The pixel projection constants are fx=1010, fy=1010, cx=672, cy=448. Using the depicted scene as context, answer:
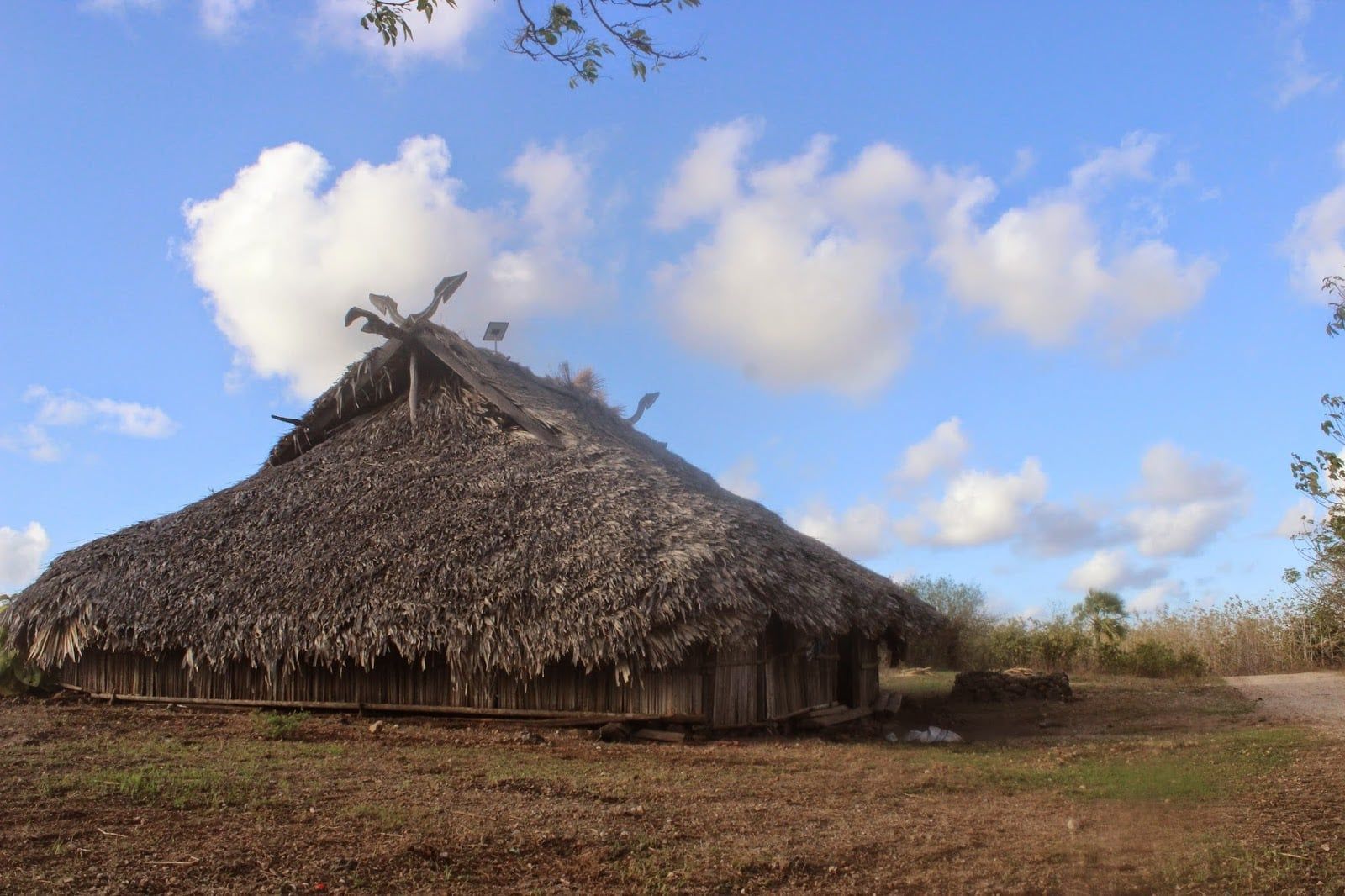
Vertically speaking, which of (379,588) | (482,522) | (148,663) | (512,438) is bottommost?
(148,663)

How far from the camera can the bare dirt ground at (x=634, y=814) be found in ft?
18.1

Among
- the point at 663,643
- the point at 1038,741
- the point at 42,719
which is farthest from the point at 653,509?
the point at 42,719

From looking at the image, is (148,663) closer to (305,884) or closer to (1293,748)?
(305,884)

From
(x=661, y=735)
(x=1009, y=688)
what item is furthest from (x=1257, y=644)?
(x=661, y=735)

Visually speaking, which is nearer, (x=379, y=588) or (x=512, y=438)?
(x=379, y=588)

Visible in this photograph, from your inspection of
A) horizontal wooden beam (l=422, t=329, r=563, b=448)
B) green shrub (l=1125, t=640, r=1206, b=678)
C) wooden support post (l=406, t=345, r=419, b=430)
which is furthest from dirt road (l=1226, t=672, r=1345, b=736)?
wooden support post (l=406, t=345, r=419, b=430)

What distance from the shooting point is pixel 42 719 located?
1148 centimetres

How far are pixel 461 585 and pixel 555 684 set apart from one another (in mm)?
1603

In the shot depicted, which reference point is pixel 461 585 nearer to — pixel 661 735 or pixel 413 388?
pixel 661 735

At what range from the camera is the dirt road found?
14234mm

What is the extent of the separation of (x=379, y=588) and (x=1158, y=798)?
8405 mm

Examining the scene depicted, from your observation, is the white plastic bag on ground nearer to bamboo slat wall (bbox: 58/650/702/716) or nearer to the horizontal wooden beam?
bamboo slat wall (bbox: 58/650/702/716)

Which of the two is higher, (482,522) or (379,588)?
(482,522)

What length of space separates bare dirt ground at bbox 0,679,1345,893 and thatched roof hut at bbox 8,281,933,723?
3.14 feet
